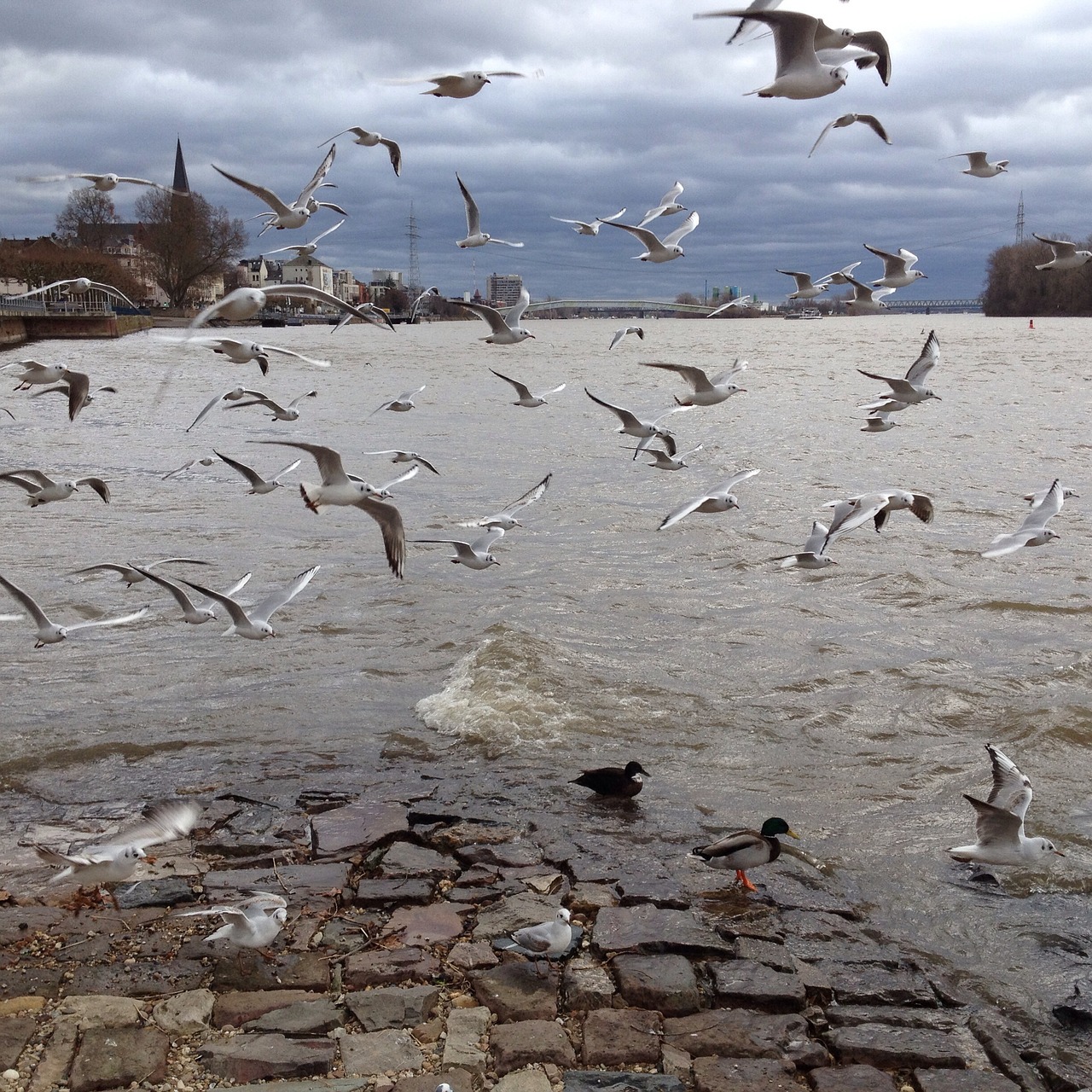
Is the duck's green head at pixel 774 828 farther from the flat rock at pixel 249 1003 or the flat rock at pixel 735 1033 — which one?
the flat rock at pixel 249 1003

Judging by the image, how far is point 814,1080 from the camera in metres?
4.91

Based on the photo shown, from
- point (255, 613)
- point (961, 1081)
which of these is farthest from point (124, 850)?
point (961, 1081)

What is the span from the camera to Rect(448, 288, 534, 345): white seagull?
38.2 feet

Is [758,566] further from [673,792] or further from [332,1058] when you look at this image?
[332,1058]

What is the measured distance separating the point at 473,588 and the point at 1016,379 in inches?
1491

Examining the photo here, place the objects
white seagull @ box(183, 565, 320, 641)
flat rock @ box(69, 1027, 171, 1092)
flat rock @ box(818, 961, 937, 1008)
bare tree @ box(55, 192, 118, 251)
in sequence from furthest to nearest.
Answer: bare tree @ box(55, 192, 118, 251) → white seagull @ box(183, 565, 320, 641) → flat rock @ box(818, 961, 937, 1008) → flat rock @ box(69, 1027, 171, 1092)

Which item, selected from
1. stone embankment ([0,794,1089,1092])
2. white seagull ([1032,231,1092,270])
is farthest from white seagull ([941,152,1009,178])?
stone embankment ([0,794,1089,1092])

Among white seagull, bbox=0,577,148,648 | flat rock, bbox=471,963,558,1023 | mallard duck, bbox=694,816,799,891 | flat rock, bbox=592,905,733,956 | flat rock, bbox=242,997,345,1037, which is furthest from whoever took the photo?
white seagull, bbox=0,577,148,648

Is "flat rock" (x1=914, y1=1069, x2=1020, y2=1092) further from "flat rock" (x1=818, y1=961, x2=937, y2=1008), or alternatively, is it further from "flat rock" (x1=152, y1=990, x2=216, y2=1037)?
"flat rock" (x1=152, y1=990, x2=216, y2=1037)

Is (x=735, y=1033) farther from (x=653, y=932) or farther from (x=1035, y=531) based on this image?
(x=1035, y=531)

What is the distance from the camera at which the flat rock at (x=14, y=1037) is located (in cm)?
472

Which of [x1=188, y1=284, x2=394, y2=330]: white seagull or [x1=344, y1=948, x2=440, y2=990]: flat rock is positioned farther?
[x1=188, y1=284, x2=394, y2=330]: white seagull

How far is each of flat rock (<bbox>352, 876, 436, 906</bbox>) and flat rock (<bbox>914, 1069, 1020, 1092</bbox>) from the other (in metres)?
2.67

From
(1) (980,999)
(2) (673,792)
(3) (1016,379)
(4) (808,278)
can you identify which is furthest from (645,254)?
(3) (1016,379)
